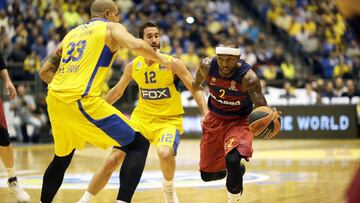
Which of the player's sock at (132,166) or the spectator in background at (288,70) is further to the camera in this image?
the spectator in background at (288,70)

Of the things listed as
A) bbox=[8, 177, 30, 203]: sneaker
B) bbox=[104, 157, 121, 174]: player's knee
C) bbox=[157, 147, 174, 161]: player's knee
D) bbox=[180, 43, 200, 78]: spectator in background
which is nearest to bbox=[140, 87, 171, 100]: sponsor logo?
bbox=[157, 147, 174, 161]: player's knee

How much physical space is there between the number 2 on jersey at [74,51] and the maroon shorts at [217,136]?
1892 millimetres

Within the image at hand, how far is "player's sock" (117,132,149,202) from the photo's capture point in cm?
639

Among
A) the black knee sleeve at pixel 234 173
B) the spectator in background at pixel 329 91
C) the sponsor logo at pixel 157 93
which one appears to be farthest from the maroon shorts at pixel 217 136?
the spectator in background at pixel 329 91

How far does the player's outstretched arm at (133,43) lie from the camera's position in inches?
243

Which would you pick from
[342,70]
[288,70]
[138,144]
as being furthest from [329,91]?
[138,144]

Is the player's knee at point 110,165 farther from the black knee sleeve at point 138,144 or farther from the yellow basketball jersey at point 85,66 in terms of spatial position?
the yellow basketball jersey at point 85,66

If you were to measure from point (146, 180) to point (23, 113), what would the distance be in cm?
887

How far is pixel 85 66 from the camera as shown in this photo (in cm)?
652

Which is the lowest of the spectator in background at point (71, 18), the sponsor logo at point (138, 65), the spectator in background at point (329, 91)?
the spectator in background at point (329, 91)

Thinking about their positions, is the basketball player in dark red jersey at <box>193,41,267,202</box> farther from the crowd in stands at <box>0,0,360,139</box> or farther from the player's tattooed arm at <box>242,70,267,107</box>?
the crowd in stands at <box>0,0,360,139</box>

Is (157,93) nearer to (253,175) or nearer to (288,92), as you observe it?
(253,175)

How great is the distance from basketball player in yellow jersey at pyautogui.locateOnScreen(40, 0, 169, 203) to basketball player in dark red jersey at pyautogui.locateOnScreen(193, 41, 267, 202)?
45.8 inches

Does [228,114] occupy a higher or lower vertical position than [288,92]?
higher
